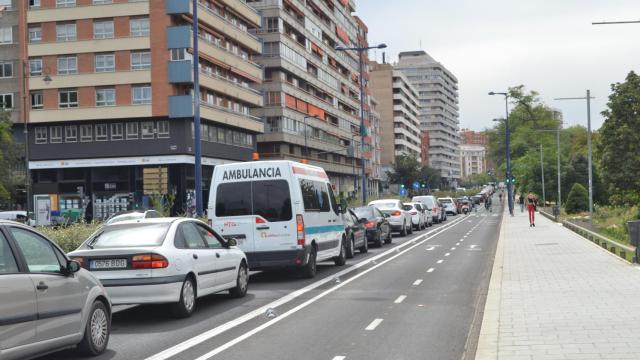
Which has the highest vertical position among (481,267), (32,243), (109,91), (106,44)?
(106,44)

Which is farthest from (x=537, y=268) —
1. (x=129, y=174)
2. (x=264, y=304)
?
(x=129, y=174)

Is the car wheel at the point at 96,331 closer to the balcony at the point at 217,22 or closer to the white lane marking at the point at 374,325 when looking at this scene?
the white lane marking at the point at 374,325

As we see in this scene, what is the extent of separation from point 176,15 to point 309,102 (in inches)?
1218

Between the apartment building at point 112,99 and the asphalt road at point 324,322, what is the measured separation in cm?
3764

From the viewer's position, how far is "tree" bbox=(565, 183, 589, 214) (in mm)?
57719

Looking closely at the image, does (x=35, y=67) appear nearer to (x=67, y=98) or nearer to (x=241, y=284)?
(x=67, y=98)

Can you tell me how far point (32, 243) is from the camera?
7.83m

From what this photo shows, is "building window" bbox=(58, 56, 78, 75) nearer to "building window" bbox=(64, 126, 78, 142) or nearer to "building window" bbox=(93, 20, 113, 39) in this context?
"building window" bbox=(93, 20, 113, 39)

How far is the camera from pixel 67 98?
55656mm

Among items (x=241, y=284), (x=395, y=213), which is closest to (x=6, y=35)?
(x=395, y=213)

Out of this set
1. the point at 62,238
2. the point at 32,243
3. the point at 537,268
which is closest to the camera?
the point at 32,243

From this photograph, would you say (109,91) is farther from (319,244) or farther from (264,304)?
(264,304)

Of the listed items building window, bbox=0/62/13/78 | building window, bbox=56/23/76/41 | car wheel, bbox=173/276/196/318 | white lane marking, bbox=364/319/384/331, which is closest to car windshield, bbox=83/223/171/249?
car wheel, bbox=173/276/196/318

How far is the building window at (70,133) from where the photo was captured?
183 ft
